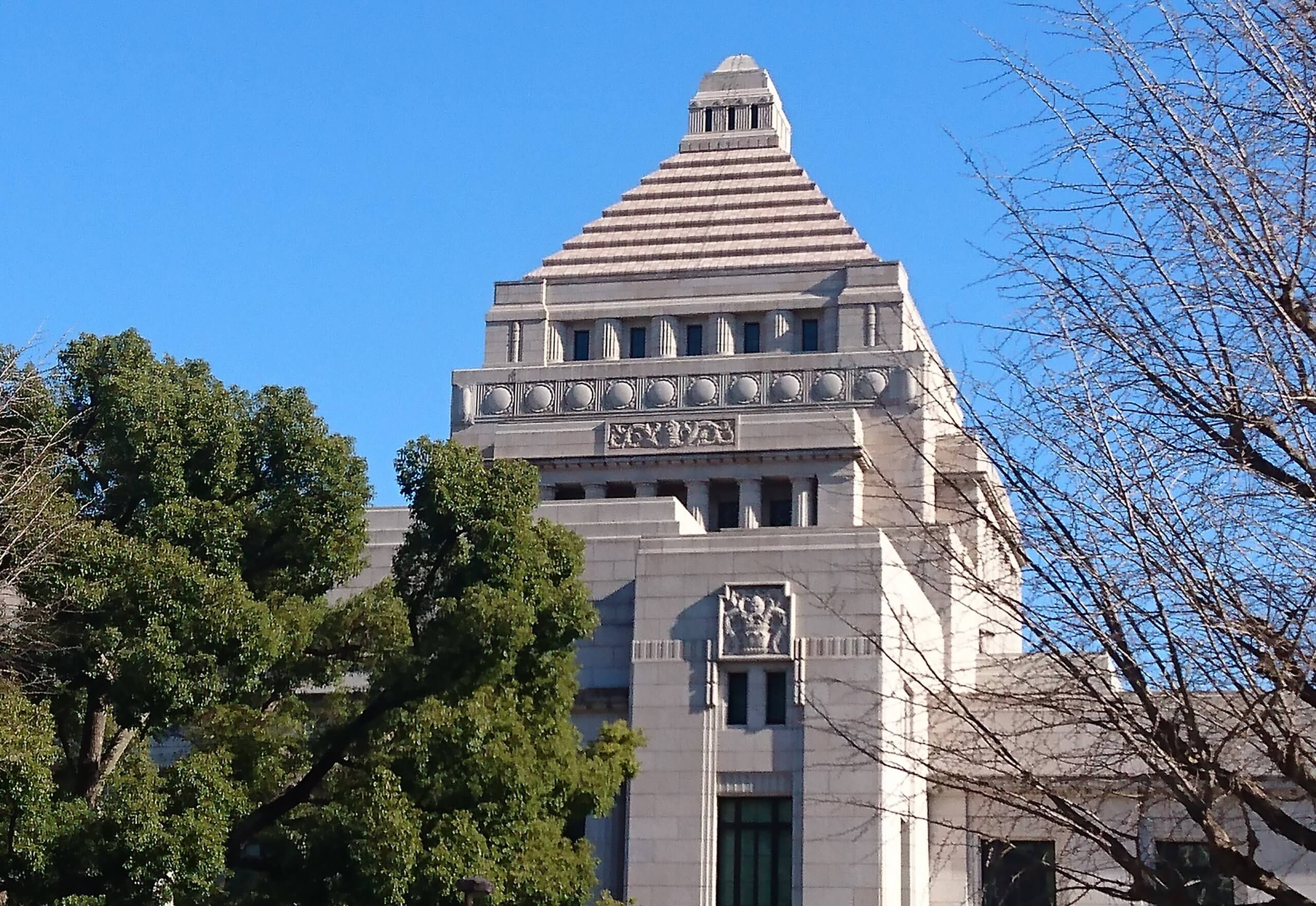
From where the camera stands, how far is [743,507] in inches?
2021

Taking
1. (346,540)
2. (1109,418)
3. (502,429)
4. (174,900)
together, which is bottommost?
(174,900)

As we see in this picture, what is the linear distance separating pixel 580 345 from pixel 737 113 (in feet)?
41.1

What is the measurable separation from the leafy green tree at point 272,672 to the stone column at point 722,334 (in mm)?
28231

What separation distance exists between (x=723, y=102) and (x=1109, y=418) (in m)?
55.1

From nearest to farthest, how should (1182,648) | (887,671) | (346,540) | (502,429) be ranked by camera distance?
(1182,648) < (346,540) < (887,671) < (502,429)

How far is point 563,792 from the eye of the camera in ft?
Result: 89.6

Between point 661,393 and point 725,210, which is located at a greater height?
point 725,210

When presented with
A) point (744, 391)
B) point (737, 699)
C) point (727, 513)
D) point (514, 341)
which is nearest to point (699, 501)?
point (727, 513)

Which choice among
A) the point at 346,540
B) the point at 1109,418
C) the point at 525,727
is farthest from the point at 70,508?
the point at 1109,418

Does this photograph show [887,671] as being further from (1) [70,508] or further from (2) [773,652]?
(1) [70,508]

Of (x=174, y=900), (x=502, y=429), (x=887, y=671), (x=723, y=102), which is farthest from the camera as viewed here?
(x=723, y=102)

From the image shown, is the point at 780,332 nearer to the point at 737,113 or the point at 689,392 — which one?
the point at 689,392

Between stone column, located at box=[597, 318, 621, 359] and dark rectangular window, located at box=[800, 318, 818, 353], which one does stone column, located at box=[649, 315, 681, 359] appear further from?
dark rectangular window, located at box=[800, 318, 818, 353]

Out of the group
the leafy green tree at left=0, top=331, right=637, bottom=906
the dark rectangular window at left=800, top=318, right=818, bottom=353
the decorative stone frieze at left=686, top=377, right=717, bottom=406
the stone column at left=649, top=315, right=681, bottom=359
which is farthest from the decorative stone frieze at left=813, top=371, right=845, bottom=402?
the leafy green tree at left=0, top=331, right=637, bottom=906
